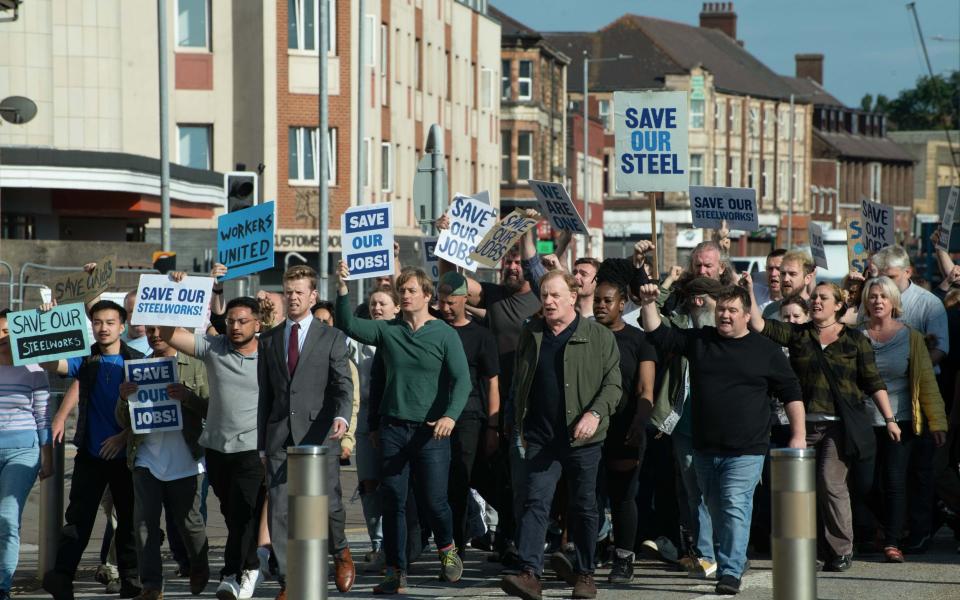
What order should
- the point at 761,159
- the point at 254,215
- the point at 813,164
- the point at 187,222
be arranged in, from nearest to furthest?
the point at 254,215 < the point at 187,222 < the point at 761,159 < the point at 813,164

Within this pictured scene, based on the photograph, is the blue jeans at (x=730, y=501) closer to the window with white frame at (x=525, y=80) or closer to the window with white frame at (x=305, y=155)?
the window with white frame at (x=305, y=155)

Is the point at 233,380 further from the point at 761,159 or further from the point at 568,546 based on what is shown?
the point at 761,159

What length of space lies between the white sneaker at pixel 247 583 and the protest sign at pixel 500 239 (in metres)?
3.14

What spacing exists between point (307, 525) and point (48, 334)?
2.91 metres

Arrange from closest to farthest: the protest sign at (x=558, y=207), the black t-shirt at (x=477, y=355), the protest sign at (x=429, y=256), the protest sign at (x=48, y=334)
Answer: the protest sign at (x=48, y=334), the black t-shirt at (x=477, y=355), the protest sign at (x=558, y=207), the protest sign at (x=429, y=256)

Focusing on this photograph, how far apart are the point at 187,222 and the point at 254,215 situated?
34.2 metres

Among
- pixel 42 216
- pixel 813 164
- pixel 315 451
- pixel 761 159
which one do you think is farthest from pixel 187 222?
pixel 813 164

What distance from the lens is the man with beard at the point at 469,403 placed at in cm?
1096

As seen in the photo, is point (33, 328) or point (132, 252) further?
point (132, 252)

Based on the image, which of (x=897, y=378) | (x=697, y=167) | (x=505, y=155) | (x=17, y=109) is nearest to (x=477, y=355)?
(x=897, y=378)

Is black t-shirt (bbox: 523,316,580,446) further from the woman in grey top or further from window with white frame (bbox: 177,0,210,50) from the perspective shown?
window with white frame (bbox: 177,0,210,50)

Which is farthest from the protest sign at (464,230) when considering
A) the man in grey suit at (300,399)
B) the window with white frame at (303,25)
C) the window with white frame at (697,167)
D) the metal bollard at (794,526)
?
the window with white frame at (697,167)

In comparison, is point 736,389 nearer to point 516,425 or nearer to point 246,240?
point 516,425

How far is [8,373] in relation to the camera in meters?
10.2
